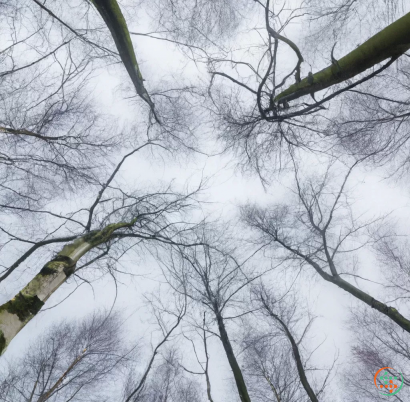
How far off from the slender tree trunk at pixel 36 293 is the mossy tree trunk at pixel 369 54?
3610 mm

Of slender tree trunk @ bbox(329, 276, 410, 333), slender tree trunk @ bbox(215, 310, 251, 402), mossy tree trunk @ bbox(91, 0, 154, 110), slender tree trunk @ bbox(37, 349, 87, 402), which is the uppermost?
slender tree trunk @ bbox(329, 276, 410, 333)

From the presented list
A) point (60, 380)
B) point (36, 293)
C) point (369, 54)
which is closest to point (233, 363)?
point (36, 293)

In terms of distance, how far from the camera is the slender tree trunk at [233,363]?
481 cm

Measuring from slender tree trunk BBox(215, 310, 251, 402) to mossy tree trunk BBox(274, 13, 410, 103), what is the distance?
5353mm

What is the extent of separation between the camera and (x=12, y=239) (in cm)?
403

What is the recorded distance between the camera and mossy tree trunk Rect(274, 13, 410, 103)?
2344 mm

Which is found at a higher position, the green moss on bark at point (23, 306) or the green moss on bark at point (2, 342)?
the green moss on bark at point (23, 306)

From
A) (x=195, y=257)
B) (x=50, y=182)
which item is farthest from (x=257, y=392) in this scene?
(x=50, y=182)

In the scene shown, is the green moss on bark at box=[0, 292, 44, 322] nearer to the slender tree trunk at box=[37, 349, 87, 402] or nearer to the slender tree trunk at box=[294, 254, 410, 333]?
the slender tree trunk at box=[294, 254, 410, 333]

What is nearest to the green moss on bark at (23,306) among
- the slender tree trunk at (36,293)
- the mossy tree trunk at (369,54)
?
the slender tree trunk at (36,293)

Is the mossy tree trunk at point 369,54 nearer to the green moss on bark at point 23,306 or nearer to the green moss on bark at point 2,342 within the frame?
the green moss on bark at point 23,306

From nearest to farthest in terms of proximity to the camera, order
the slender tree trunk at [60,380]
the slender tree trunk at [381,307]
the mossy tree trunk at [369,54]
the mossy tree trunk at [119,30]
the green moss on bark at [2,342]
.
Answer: the green moss on bark at [2,342] < the mossy tree trunk at [369,54] < the mossy tree trunk at [119,30] < the slender tree trunk at [381,307] < the slender tree trunk at [60,380]

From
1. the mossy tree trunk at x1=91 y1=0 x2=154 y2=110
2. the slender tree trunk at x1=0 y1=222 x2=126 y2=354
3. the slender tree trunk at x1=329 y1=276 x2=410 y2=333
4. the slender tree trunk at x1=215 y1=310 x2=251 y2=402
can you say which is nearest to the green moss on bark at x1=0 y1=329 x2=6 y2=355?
the slender tree trunk at x1=0 y1=222 x2=126 y2=354

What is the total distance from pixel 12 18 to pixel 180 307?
283 inches
